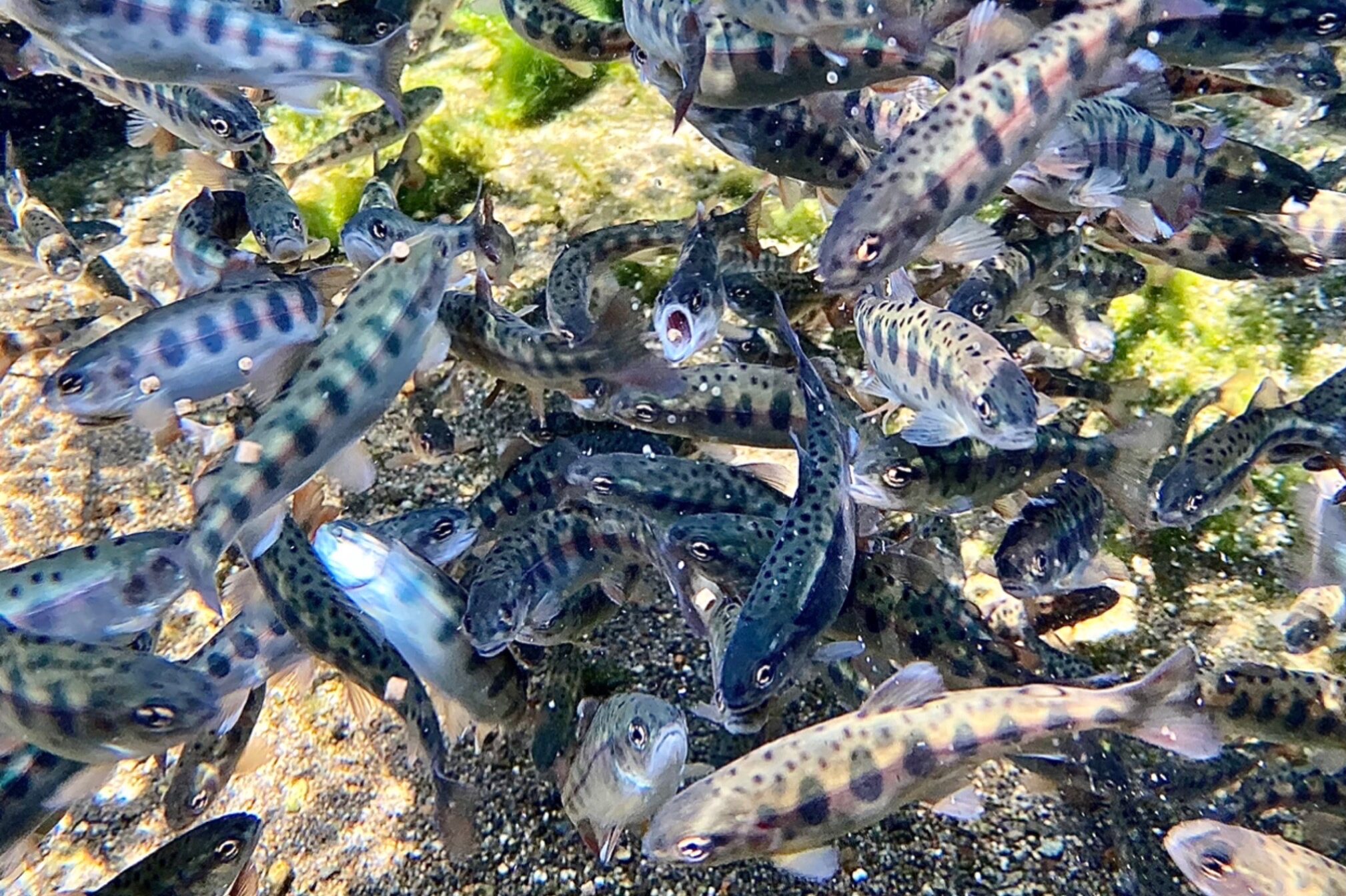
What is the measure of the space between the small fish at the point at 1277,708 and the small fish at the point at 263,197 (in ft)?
16.0

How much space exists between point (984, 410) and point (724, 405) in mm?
1254

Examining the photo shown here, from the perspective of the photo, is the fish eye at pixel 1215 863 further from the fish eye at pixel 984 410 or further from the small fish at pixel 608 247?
the small fish at pixel 608 247

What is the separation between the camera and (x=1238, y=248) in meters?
4.14

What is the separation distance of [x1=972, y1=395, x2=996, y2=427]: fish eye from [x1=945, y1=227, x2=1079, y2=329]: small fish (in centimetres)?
82

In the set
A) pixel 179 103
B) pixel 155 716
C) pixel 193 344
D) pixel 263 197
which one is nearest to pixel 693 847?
pixel 155 716

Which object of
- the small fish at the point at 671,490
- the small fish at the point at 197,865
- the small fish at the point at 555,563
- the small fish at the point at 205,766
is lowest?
the small fish at the point at 205,766

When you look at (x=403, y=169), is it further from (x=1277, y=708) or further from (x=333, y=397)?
(x=1277, y=708)

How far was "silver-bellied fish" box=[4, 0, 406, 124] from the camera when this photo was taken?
343 centimetres

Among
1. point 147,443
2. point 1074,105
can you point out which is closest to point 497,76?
point 147,443

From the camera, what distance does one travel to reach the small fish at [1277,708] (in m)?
3.41

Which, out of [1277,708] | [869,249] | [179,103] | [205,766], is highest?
[869,249]

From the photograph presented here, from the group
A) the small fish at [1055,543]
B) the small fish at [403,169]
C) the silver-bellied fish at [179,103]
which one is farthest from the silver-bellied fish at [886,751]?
the small fish at [403,169]

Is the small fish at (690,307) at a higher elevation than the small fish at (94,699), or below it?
higher

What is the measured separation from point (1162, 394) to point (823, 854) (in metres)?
3.48
